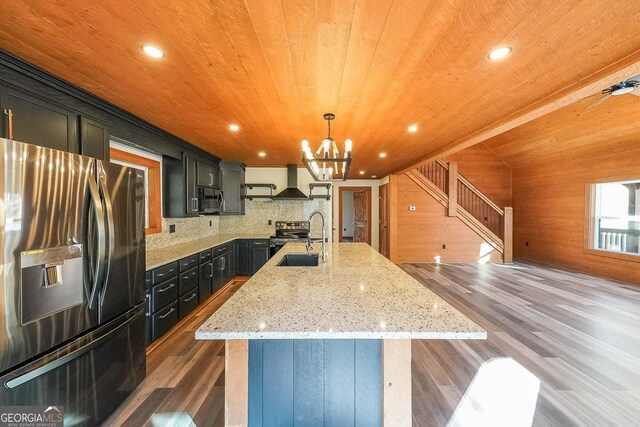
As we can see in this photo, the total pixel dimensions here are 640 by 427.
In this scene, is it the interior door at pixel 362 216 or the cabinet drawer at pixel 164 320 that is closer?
the cabinet drawer at pixel 164 320

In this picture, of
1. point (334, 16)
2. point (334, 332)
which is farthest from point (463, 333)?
point (334, 16)

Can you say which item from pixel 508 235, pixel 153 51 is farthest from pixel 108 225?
pixel 508 235

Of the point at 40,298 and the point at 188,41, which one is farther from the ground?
the point at 188,41

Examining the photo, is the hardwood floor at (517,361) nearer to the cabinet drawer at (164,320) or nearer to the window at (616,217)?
the cabinet drawer at (164,320)

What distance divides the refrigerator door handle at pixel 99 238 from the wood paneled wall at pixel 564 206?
7.73 metres

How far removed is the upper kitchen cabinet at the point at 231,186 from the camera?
5.20m

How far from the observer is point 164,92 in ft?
7.22

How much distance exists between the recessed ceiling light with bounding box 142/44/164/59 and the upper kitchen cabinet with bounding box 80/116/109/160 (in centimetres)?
103

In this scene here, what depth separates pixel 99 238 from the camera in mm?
1681

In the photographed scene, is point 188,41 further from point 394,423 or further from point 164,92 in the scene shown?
point 394,423

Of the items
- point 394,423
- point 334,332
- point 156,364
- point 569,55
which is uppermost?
point 569,55

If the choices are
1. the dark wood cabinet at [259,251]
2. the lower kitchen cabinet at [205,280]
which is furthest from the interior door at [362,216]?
the lower kitchen cabinet at [205,280]

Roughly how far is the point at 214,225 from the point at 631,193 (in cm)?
817

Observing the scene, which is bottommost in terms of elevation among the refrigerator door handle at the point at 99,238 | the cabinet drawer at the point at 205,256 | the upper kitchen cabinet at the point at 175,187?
the cabinet drawer at the point at 205,256
